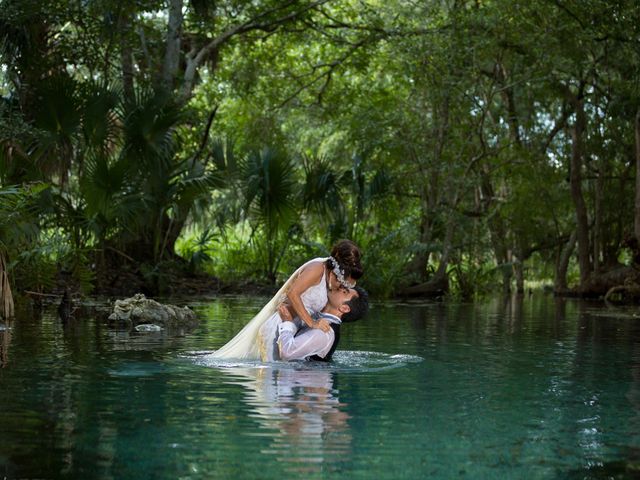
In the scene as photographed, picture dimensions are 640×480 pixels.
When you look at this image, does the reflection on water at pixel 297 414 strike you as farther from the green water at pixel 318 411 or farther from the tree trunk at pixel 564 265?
the tree trunk at pixel 564 265

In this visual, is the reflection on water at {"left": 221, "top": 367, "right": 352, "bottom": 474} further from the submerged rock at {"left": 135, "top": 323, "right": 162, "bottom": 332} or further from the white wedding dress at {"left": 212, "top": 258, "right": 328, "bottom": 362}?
the submerged rock at {"left": 135, "top": 323, "right": 162, "bottom": 332}

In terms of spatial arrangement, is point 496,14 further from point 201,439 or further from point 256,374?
point 201,439

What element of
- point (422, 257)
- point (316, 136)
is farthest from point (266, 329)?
point (316, 136)

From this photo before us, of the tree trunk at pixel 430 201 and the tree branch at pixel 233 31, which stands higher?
the tree branch at pixel 233 31

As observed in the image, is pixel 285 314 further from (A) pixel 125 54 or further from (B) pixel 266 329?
(A) pixel 125 54

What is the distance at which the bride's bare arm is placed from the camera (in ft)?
29.0

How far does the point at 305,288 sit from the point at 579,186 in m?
21.3

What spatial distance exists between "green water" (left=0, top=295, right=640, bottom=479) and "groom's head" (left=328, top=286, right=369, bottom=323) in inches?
17.3

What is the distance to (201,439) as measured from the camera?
543cm

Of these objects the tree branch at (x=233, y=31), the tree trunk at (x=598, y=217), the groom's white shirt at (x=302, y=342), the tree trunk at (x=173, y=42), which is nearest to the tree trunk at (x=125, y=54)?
the tree trunk at (x=173, y=42)

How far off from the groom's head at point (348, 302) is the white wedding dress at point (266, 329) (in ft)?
0.31

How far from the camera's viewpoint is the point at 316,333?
8906mm

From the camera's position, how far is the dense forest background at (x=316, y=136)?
747 inches

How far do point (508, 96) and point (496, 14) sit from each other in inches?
269
